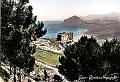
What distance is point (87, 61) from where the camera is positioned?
72.5 metres

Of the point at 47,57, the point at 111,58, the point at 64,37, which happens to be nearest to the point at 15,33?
the point at 111,58

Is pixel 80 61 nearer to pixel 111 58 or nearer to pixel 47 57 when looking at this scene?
pixel 111 58

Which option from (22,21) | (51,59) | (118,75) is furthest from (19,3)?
(51,59)

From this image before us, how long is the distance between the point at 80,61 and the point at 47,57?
41.6m

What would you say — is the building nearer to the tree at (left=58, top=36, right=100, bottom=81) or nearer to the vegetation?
the vegetation

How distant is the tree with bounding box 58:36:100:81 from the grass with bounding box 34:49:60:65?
1270 inches

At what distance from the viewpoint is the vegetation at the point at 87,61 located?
70875 mm

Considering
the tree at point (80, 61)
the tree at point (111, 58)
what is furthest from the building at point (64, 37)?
the tree at point (80, 61)

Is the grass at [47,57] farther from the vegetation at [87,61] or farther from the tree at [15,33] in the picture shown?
the tree at [15,33]

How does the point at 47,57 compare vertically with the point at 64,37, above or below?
below

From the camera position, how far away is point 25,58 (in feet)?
204

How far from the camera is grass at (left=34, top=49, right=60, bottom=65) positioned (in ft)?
352

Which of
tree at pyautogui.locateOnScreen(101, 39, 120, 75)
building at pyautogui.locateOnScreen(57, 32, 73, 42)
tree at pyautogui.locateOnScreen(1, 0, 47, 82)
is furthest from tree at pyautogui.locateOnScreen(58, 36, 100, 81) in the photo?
building at pyautogui.locateOnScreen(57, 32, 73, 42)

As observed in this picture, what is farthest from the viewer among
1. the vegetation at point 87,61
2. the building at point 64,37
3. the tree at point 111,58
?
the building at point 64,37
